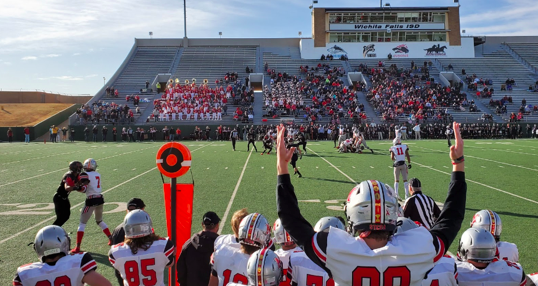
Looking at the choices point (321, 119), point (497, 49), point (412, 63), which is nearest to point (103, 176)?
point (321, 119)

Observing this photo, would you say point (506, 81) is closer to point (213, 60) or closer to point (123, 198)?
point (213, 60)

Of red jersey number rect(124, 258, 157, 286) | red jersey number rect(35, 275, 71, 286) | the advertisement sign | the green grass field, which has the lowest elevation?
the green grass field

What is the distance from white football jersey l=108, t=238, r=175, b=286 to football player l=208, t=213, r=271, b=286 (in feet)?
1.50

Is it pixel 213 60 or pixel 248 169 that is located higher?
pixel 213 60

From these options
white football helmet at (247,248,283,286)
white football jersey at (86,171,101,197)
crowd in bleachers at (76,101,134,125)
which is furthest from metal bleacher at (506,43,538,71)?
white football helmet at (247,248,283,286)

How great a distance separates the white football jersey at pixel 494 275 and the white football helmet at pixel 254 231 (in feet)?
4.75

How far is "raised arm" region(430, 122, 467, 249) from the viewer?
7.24 feet

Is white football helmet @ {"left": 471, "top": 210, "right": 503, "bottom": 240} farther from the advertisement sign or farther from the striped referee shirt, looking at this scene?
the advertisement sign

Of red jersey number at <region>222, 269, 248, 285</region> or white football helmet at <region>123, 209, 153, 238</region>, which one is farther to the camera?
white football helmet at <region>123, 209, 153, 238</region>

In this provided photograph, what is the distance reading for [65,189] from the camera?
6918mm

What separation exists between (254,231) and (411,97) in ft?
129

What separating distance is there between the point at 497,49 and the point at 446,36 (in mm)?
7149

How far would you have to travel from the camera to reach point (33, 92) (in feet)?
201

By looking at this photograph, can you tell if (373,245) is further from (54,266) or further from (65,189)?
(65,189)
